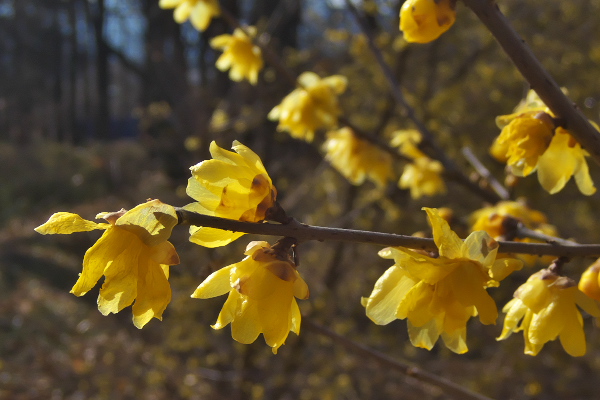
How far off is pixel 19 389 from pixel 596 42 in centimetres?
614

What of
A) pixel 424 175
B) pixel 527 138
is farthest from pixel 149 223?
pixel 424 175

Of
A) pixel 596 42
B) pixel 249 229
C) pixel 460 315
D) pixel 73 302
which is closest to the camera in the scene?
pixel 249 229

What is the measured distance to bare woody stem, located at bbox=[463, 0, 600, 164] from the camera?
0.86m

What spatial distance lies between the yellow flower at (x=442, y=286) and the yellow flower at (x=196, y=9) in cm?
162

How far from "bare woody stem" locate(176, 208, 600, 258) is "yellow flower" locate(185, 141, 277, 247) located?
0.18ft

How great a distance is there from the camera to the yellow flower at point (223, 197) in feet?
2.61

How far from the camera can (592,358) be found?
14.8 feet

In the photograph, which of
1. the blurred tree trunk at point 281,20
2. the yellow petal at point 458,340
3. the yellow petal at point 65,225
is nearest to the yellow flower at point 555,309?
the yellow petal at point 458,340

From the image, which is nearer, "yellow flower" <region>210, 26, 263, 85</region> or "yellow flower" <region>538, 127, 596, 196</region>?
"yellow flower" <region>538, 127, 596, 196</region>

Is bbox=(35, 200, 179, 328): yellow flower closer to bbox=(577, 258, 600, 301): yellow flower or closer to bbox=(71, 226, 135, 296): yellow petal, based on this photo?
bbox=(71, 226, 135, 296): yellow petal

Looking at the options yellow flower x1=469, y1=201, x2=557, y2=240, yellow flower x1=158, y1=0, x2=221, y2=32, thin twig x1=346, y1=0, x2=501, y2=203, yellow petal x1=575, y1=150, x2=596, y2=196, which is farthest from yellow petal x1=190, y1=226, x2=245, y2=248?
yellow flower x1=158, y1=0, x2=221, y2=32

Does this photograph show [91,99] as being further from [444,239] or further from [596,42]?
[444,239]

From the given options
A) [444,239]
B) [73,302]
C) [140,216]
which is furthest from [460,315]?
[73,302]

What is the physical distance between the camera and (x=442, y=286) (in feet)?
2.84
